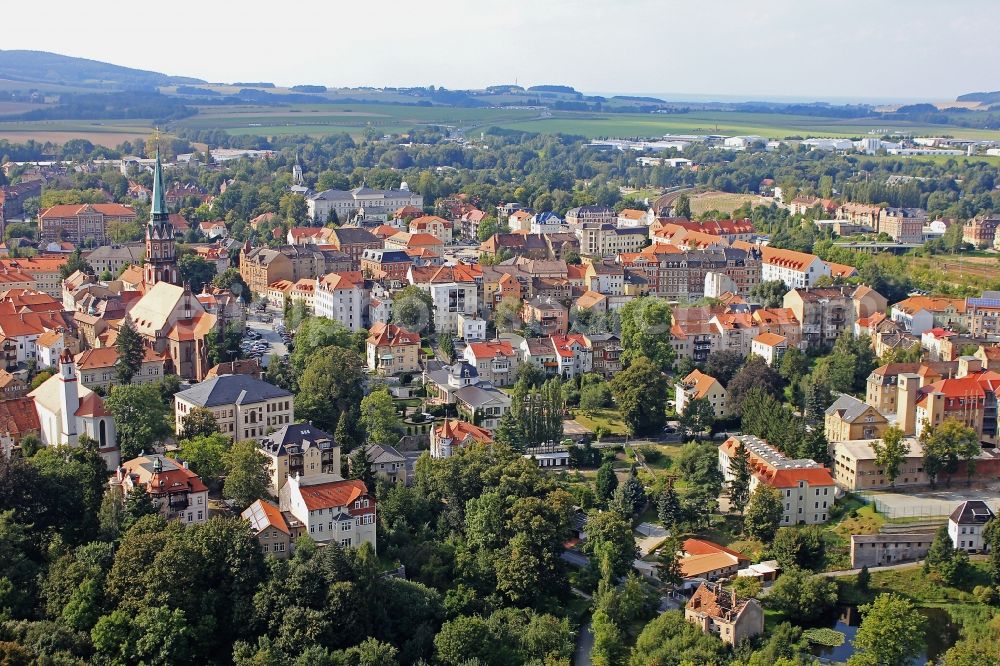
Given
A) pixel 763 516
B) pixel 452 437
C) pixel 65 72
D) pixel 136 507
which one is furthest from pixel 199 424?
pixel 65 72

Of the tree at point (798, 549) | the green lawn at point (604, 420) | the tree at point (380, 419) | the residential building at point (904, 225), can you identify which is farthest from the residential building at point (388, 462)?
the residential building at point (904, 225)

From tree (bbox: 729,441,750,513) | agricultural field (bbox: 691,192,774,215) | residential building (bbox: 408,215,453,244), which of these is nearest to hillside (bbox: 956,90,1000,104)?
agricultural field (bbox: 691,192,774,215)

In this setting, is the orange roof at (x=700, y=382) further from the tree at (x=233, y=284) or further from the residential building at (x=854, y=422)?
the tree at (x=233, y=284)

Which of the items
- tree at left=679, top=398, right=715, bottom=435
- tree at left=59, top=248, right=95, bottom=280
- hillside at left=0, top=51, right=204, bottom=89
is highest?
hillside at left=0, top=51, right=204, bottom=89

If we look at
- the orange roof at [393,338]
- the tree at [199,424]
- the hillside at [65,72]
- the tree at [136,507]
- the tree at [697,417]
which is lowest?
the tree at [697,417]

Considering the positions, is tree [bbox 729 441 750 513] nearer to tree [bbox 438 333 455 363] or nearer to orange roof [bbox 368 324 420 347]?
tree [bbox 438 333 455 363]
